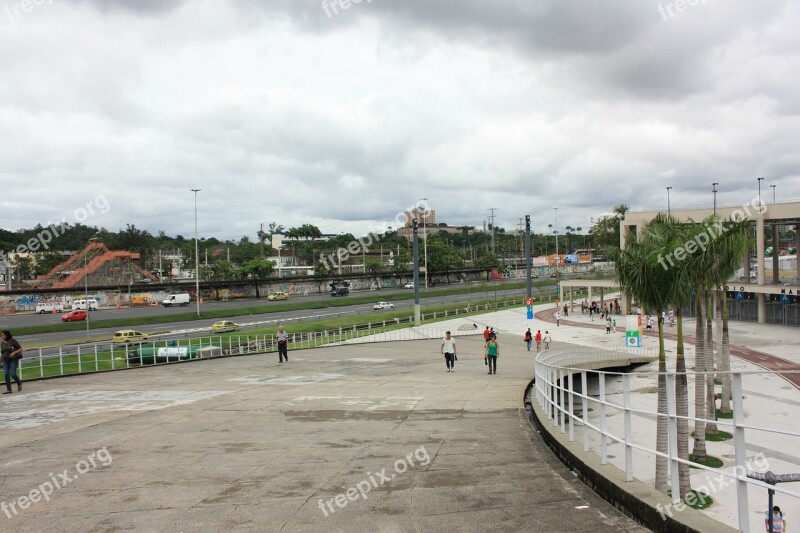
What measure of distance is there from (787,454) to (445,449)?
15386 mm

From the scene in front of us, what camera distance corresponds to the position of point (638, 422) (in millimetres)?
23797

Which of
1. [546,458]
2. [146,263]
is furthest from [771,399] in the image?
[146,263]

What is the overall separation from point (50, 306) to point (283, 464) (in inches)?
2996

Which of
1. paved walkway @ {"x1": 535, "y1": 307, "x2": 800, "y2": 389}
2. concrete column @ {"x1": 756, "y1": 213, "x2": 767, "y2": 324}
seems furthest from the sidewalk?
concrete column @ {"x1": 756, "y1": 213, "x2": 767, "y2": 324}

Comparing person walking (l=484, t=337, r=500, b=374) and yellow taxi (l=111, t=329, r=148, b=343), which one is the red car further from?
person walking (l=484, t=337, r=500, b=374)

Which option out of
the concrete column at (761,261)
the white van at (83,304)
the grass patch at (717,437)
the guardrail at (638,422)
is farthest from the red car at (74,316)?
the concrete column at (761,261)

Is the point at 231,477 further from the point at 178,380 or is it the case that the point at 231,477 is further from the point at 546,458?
the point at 178,380

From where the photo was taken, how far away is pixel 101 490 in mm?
7195

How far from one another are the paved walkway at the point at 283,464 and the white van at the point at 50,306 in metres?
63.7

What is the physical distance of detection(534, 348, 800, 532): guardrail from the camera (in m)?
4.37

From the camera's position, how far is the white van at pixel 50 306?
7169 cm

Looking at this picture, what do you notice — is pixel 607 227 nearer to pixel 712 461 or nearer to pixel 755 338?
pixel 755 338

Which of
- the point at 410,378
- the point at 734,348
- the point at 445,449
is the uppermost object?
the point at 445,449

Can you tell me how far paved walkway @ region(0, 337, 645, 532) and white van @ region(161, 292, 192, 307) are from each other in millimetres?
63146
